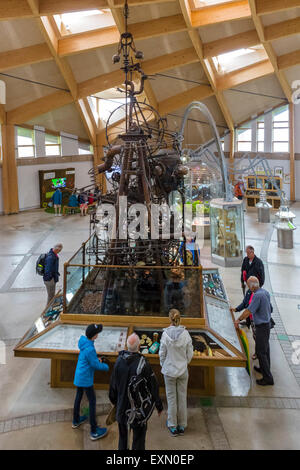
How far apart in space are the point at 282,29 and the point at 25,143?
12.2 m

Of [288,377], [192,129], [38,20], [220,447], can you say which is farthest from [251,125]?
[220,447]

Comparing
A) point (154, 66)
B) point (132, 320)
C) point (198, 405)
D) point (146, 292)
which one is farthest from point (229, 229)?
point (154, 66)

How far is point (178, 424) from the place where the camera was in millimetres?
4652

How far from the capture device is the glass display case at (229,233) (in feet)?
37.9

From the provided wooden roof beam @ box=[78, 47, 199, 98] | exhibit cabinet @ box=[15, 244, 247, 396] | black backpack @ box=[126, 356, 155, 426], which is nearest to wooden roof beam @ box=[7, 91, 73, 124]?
wooden roof beam @ box=[78, 47, 199, 98]

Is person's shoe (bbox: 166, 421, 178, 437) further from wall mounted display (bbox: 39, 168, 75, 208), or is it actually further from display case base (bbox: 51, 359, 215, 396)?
wall mounted display (bbox: 39, 168, 75, 208)

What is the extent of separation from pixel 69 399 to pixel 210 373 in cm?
176

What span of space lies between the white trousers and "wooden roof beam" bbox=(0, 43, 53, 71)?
13856mm

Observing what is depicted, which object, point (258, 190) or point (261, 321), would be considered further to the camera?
point (258, 190)

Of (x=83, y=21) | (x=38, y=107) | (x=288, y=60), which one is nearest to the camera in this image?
(x=83, y=21)

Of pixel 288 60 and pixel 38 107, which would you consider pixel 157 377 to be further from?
pixel 288 60

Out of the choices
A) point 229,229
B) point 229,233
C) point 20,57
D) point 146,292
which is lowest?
point 146,292

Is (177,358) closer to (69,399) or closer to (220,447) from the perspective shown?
(220,447)

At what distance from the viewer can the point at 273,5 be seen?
13.1 meters
